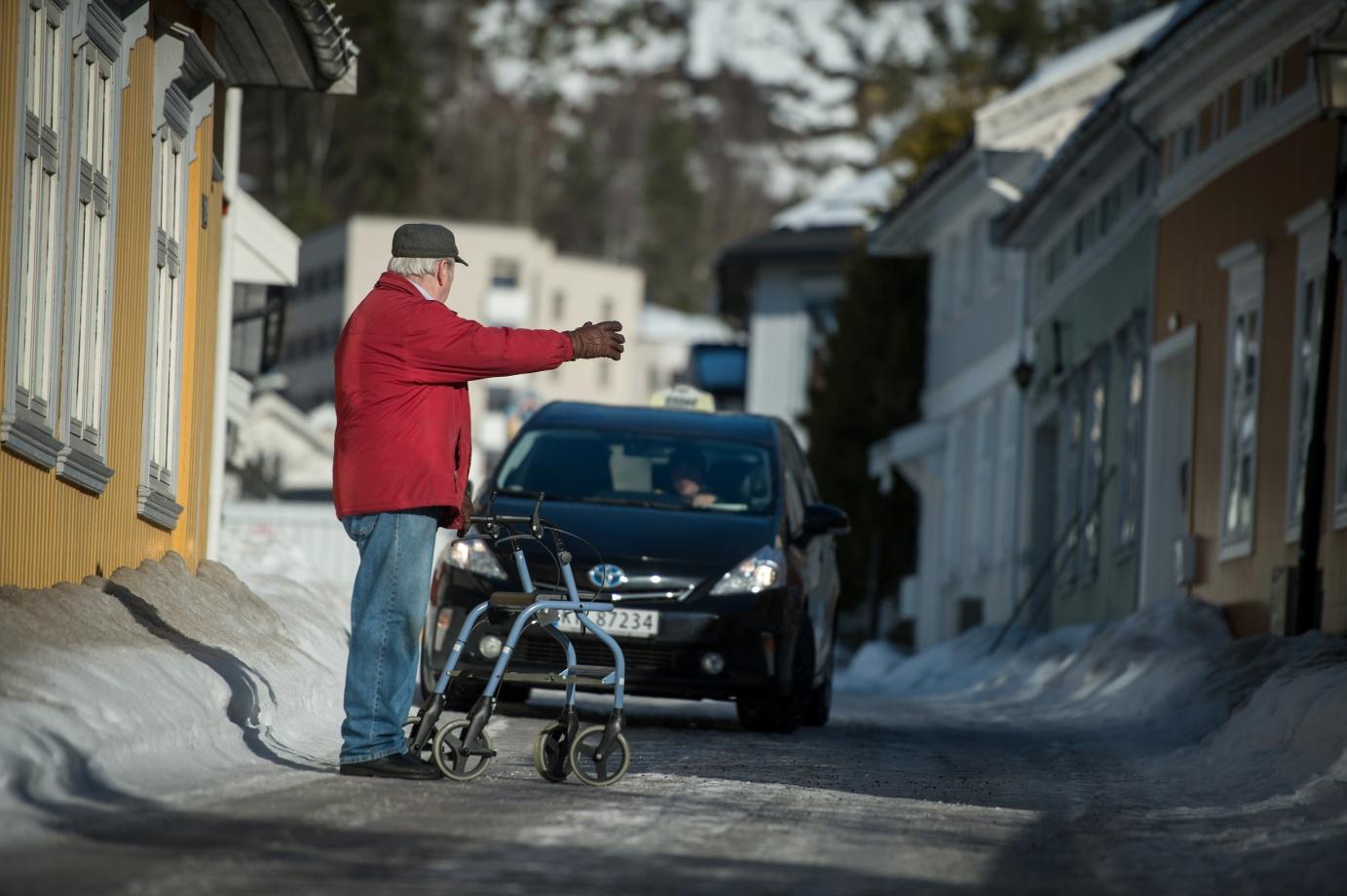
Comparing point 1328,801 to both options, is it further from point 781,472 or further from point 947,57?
point 947,57

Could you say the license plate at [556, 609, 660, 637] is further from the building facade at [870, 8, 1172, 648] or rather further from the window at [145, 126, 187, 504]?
the building facade at [870, 8, 1172, 648]

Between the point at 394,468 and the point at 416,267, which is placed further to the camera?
the point at 416,267

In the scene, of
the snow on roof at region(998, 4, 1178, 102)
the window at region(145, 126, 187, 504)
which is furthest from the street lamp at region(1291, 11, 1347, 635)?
the snow on roof at region(998, 4, 1178, 102)

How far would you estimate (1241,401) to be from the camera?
19.7 m

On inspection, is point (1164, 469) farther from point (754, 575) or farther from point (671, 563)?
point (671, 563)

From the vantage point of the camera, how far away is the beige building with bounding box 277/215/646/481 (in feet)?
303

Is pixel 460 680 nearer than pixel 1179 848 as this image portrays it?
No

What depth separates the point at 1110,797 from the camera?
33.4ft

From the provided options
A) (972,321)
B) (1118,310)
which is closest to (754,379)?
(972,321)

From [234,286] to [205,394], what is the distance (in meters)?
10.6

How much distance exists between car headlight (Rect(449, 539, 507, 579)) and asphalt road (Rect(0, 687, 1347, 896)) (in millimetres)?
1787

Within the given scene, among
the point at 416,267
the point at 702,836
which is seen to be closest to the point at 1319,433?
the point at 416,267

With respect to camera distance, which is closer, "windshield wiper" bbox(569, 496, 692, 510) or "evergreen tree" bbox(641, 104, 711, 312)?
"windshield wiper" bbox(569, 496, 692, 510)

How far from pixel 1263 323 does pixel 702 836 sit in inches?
479
